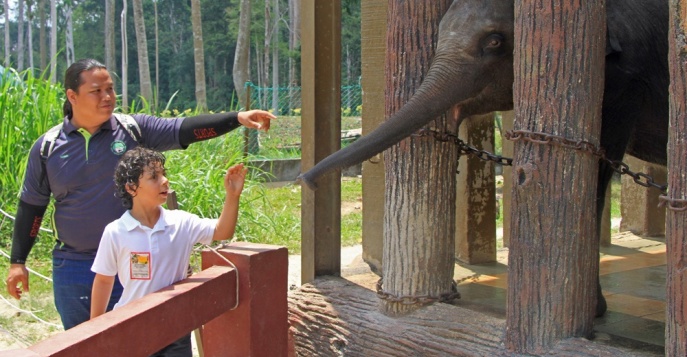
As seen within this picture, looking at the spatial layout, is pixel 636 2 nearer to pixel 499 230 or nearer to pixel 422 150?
pixel 422 150

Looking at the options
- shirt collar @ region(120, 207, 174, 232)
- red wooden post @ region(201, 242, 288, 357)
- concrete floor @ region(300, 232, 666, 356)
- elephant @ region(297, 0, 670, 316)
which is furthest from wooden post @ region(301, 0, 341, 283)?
red wooden post @ region(201, 242, 288, 357)

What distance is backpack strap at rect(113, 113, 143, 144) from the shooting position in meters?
3.84

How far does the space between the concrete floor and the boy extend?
1.35 meters

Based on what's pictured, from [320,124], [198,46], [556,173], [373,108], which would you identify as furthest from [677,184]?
[198,46]

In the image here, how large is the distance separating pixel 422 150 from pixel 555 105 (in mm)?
855

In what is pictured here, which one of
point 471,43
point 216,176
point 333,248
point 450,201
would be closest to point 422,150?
point 450,201

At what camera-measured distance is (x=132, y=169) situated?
3.28 metres

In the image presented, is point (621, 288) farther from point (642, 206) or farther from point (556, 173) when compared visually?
point (642, 206)

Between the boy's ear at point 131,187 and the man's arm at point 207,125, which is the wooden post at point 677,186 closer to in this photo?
the man's arm at point 207,125

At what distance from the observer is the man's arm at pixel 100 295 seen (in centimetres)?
326

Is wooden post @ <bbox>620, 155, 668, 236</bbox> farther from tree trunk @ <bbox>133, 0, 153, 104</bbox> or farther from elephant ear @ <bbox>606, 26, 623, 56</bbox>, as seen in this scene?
tree trunk @ <bbox>133, 0, 153, 104</bbox>

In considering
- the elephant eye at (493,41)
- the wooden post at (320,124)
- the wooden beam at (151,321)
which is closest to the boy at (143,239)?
the wooden beam at (151,321)

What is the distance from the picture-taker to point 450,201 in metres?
3.99

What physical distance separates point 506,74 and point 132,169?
1853mm
